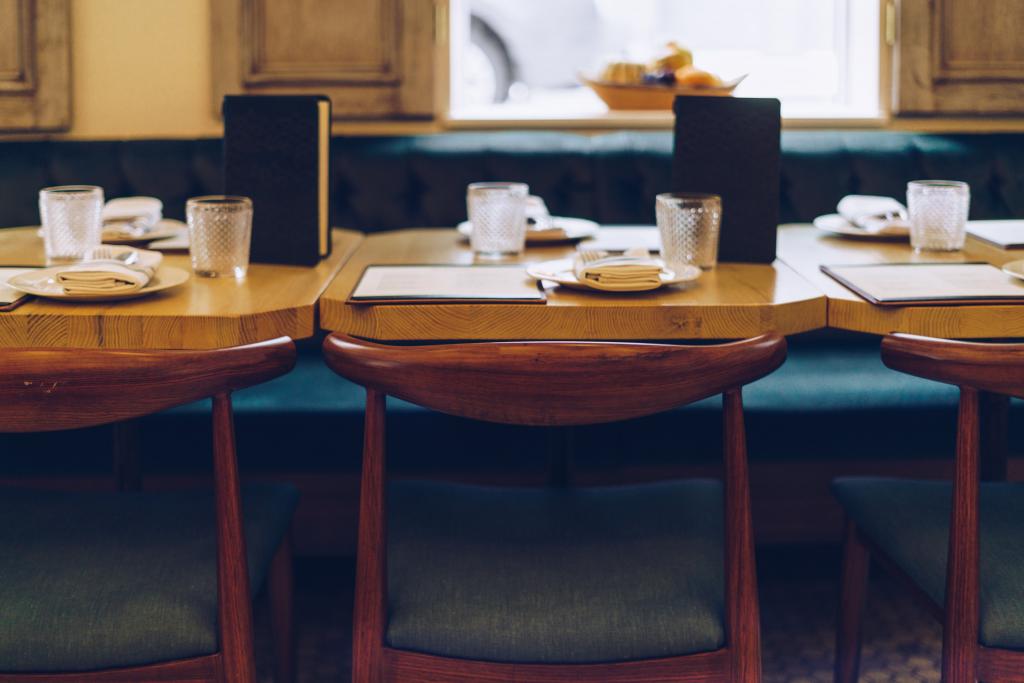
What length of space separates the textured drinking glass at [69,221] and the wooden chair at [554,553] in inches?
27.7

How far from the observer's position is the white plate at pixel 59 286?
4.36ft

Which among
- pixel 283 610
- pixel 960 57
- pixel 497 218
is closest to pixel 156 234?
pixel 497 218

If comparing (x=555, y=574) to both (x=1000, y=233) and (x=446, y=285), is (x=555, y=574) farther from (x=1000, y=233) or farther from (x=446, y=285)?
(x=1000, y=233)

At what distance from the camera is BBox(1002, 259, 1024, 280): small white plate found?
1.44 m

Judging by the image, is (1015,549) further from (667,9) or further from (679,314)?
(667,9)

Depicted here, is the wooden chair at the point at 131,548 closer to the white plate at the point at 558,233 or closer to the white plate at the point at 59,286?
the white plate at the point at 59,286

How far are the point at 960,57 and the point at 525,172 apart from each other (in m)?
1.17

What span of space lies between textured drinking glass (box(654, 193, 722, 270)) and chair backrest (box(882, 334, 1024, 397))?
20.7 inches

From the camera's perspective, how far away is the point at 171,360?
96 centimetres

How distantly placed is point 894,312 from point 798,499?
2.79 feet

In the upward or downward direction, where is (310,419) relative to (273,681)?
upward

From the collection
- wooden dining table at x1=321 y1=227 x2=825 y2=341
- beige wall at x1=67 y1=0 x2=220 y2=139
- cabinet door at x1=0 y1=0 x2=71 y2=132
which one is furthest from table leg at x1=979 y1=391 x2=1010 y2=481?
cabinet door at x1=0 y1=0 x2=71 y2=132

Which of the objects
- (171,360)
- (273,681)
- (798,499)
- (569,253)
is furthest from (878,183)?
(171,360)


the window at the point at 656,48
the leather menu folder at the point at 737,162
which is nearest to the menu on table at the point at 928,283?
the leather menu folder at the point at 737,162
